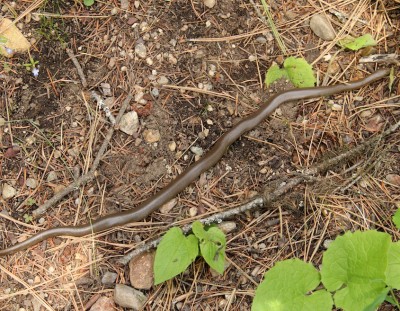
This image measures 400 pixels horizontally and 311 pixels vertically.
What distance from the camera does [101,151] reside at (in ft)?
8.27

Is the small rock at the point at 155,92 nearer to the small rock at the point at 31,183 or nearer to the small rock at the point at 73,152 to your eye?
the small rock at the point at 73,152

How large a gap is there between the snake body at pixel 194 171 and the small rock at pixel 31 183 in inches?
11.7

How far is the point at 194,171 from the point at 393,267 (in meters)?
1.13

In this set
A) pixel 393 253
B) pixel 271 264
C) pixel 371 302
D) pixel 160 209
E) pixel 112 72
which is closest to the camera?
pixel 371 302

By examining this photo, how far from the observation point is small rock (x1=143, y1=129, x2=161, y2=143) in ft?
8.30

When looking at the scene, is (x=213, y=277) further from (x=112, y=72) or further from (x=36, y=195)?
(x=112, y=72)

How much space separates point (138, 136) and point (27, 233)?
84cm

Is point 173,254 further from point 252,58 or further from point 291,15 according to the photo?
point 291,15

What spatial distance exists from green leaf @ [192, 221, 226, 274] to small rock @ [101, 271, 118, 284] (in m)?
0.53

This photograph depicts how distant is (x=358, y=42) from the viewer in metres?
2.63

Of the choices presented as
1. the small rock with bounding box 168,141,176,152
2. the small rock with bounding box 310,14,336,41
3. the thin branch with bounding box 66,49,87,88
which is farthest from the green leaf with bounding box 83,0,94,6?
the small rock with bounding box 310,14,336,41

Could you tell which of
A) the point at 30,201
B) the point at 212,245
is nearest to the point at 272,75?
the point at 212,245

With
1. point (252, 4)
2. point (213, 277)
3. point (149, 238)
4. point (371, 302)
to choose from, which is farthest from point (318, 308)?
point (252, 4)

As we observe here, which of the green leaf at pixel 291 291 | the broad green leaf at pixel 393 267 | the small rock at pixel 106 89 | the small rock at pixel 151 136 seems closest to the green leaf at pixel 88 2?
the small rock at pixel 106 89
